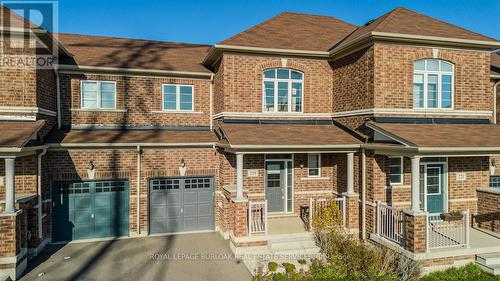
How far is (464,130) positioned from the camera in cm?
1069

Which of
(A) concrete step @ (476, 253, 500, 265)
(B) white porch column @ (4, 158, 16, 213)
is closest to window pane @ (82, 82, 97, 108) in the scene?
(B) white porch column @ (4, 158, 16, 213)

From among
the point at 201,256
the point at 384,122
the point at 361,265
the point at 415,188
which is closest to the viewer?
the point at 361,265

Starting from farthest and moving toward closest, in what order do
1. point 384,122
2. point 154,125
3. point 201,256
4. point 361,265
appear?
1. point 154,125
2. point 384,122
3. point 201,256
4. point 361,265

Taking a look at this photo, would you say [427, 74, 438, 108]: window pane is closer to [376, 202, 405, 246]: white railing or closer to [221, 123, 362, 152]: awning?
[221, 123, 362, 152]: awning

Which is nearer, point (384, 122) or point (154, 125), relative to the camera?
point (384, 122)

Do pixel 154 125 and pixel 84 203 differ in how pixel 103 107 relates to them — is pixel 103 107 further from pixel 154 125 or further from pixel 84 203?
pixel 84 203

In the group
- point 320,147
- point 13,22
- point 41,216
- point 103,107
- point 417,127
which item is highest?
point 13,22

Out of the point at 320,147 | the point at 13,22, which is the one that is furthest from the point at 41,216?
the point at 320,147

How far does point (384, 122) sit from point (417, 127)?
1.01 metres

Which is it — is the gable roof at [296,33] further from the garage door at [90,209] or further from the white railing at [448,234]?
the white railing at [448,234]

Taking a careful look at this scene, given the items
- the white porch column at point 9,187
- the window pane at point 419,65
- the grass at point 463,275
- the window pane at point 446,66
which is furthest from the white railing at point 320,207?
the white porch column at point 9,187

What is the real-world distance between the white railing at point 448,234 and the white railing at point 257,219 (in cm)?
449

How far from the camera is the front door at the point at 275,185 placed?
12.5 m

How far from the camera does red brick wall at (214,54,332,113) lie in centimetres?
1179
